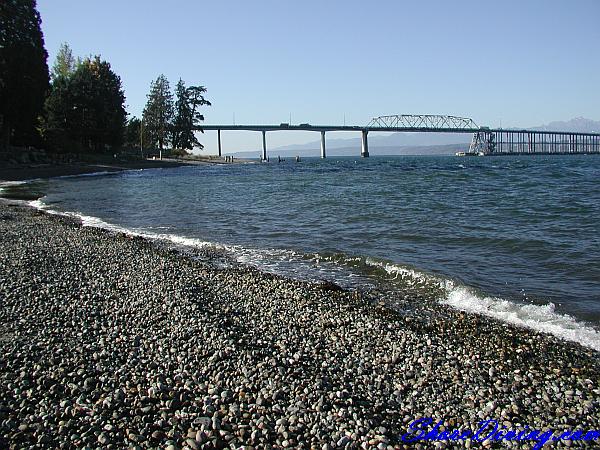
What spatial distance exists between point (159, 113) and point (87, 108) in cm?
4698

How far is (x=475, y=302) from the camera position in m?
9.77

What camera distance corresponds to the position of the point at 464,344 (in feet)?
24.2

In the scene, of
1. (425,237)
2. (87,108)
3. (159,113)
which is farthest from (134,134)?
(425,237)

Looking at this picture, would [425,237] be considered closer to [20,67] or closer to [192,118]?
[20,67]

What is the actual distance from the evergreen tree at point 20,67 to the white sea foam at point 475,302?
169 ft

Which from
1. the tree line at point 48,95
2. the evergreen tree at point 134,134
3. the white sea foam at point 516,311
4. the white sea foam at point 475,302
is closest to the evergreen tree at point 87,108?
the tree line at point 48,95

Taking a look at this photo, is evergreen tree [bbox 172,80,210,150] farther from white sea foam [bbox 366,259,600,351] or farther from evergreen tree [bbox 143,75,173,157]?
white sea foam [bbox 366,259,600,351]

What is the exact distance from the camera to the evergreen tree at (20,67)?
5369 centimetres

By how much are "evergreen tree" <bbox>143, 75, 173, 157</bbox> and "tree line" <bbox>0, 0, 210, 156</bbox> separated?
31.1 ft

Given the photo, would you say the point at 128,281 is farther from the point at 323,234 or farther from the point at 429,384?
the point at 323,234

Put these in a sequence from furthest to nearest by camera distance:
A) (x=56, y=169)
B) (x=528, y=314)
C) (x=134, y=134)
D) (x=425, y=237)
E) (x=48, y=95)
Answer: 1. (x=134, y=134)
2. (x=48, y=95)
3. (x=56, y=169)
4. (x=425, y=237)
5. (x=528, y=314)

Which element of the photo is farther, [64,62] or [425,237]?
[64,62]

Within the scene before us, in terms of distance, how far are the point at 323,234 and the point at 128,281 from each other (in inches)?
363

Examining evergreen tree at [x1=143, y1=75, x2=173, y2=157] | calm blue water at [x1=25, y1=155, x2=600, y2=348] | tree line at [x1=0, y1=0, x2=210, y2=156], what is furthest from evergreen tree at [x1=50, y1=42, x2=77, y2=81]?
calm blue water at [x1=25, y1=155, x2=600, y2=348]
